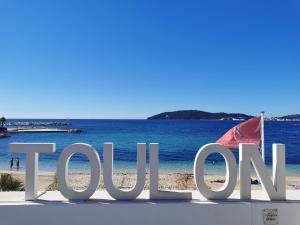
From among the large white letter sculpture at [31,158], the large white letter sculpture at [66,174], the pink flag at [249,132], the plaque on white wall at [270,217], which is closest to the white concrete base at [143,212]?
the plaque on white wall at [270,217]

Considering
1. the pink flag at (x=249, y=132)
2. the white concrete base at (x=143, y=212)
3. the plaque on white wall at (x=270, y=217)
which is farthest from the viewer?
the pink flag at (x=249, y=132)

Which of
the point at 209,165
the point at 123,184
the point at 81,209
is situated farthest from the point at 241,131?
the point at 209,165

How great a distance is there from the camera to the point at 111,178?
8328 millimetres

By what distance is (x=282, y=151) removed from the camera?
27.6 ft

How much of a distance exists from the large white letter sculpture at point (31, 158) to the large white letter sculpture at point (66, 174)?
0.41m

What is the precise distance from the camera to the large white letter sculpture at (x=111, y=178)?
26.9ft

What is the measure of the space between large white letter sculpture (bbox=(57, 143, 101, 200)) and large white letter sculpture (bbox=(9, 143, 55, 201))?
41 centimetres

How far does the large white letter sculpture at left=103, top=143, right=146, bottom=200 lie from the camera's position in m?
8.21

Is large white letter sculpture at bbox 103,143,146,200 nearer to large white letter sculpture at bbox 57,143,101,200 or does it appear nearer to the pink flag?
large white letter sculpture at bbox 57,143,101,200

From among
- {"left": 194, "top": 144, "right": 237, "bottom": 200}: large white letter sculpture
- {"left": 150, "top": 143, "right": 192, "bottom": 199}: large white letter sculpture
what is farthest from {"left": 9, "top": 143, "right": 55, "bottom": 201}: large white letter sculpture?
{"left": 194, "top": 144, "right": 237, "bottom": 200}: large white letter sculpture

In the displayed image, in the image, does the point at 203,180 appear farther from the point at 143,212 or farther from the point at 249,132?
the point at 249,132

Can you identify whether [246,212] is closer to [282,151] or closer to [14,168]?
[282,151]

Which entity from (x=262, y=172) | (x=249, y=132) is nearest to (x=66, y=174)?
(x=262, y=172)

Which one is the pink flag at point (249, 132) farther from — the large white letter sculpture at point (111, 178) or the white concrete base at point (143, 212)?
the large white letter sculpture at point (111, 178)
